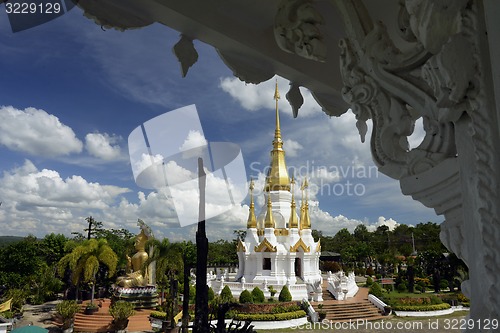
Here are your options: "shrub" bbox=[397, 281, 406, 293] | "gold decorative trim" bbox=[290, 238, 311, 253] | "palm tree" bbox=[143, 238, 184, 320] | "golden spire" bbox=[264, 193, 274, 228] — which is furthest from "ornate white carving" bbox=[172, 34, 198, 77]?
"shrub" bbox=[397, 281, 406, 293]

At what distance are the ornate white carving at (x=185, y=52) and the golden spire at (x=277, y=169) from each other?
76.8 ft

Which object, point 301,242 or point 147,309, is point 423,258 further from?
point 147,309

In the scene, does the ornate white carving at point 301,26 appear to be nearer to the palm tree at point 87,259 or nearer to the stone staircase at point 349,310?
the stone staircase at point 349,310

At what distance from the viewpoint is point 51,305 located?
2067cm

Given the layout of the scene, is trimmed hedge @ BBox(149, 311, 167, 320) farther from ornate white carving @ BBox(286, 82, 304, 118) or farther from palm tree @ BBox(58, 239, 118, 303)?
ornate white carving @ BBox(286, 82, 304, 118)

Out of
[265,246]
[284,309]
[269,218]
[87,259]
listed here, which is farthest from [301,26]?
[269,218]

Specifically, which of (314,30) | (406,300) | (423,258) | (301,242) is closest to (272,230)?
(301,242)

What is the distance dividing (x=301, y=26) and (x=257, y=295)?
58.3ft

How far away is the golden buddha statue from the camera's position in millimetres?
21719

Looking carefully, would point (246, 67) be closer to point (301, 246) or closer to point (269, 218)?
point (301, 246)

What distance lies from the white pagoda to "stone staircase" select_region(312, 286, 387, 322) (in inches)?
50.2

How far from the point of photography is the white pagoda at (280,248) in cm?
2058

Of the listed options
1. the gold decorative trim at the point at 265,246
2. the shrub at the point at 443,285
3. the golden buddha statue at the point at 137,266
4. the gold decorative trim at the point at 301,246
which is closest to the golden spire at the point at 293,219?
the gold decorative trim at the point at 301,246

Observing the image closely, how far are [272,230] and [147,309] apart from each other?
7.81m
